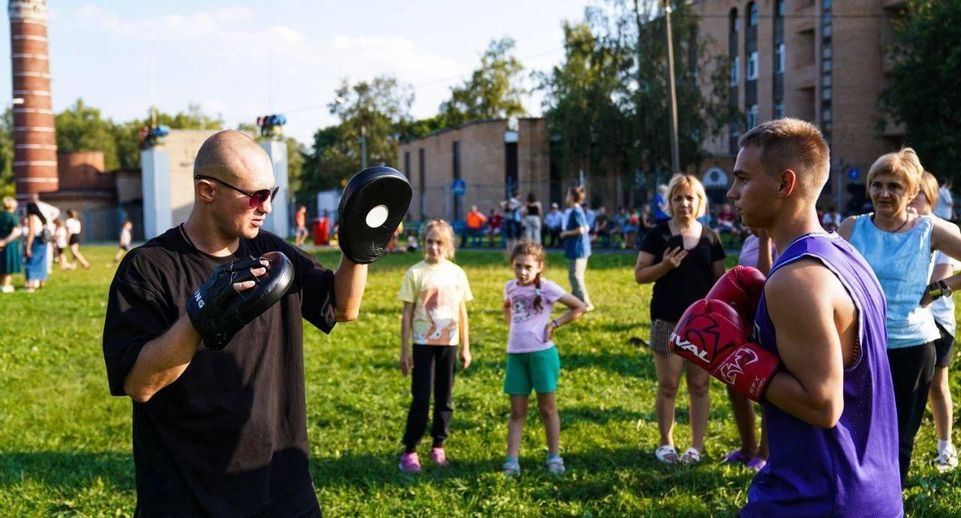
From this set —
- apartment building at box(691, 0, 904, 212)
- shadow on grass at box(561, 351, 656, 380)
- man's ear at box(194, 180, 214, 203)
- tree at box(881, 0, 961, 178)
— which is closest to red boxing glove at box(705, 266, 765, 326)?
man's ear at box(194, 180, 214, 203)

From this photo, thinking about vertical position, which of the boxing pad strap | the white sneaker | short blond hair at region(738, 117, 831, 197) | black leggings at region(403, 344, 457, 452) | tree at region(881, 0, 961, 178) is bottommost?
the white sneaker

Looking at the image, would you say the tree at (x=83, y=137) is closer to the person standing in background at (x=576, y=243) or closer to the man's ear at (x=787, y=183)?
the person standing in background at (x=576, y=243)

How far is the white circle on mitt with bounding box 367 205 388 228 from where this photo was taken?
10.2 ft

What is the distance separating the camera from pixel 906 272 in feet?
15.3

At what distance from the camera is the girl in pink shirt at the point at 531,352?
5.63m

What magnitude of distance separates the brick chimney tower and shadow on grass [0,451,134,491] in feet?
169

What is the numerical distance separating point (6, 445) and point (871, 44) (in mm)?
36979

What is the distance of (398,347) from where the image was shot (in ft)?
33.0

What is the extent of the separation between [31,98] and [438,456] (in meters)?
53.4

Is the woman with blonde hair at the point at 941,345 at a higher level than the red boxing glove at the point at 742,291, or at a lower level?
lower

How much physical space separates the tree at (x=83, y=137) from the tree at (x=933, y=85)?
3212 inches

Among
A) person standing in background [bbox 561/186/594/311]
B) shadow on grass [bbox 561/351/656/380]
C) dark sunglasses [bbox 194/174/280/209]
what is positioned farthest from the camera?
person standing in background [bbox 561/186/594/311]

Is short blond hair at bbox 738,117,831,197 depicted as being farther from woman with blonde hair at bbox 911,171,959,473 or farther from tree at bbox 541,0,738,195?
tree at bbox 541,0,738,195

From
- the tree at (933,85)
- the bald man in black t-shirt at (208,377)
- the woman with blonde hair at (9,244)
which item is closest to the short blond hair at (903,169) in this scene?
the bald man in black t-shirt at (208,377)
